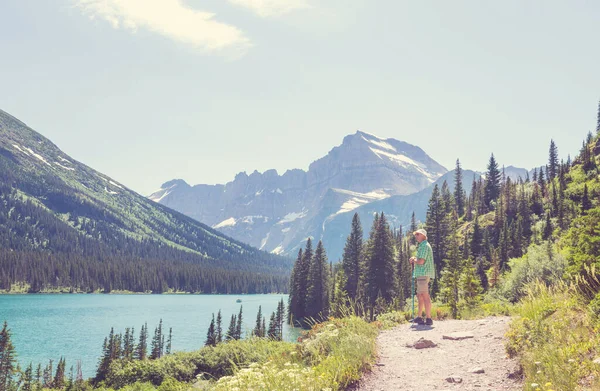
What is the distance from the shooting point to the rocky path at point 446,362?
7688 millimetres

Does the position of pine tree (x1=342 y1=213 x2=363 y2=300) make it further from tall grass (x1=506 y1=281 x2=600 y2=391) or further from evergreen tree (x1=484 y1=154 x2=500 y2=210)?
tall grass (x1=506 y1=281 x2=600 y2=391)

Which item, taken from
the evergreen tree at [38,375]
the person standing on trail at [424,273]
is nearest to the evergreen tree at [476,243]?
the person standing on trail at [424,273]

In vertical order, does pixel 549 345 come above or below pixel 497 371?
above

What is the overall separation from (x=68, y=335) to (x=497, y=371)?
94.4m

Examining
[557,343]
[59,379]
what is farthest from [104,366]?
[557,343]

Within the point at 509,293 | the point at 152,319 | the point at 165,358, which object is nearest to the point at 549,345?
the point at 509,293

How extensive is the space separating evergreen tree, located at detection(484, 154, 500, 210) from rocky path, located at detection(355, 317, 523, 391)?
346 feet

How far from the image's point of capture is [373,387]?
8.02m

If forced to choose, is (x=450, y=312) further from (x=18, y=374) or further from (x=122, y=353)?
(x=18, y=374)

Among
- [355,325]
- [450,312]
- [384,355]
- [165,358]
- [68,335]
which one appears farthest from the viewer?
[68,335]

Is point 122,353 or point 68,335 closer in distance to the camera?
point 122,353

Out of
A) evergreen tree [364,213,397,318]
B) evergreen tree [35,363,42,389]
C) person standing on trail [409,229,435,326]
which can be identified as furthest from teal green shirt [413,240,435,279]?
evergreen tree [35,363,42,389]

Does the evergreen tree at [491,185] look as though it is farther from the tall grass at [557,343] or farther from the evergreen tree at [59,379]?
the tall grass at [557,343]

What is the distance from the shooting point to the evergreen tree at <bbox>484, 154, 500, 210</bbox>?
110450 mm
